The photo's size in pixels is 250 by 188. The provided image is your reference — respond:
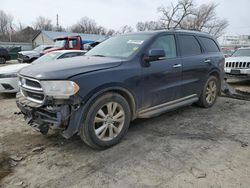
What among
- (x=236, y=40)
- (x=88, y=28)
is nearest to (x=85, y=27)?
(x=88, y=28)

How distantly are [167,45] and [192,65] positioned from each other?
0.75 m

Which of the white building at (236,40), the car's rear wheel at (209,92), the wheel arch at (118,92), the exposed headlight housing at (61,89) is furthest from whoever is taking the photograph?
the white building at (236,40)

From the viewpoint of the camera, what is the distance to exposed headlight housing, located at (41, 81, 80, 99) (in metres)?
2.67

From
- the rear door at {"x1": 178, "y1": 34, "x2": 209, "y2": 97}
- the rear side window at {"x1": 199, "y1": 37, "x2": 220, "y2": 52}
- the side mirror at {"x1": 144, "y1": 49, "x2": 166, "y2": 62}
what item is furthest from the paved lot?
the rear side window at {"x1": 199, "y1": 37, "x2": 220, "y2": 52}

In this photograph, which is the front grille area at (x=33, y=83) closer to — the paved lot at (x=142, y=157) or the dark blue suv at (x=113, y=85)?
the dark blue suv at (x=113, y=85)

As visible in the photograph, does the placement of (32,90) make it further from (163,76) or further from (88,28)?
(88,28)

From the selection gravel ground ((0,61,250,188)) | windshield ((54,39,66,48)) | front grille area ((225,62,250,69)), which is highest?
windshield ((54,39,66,48))

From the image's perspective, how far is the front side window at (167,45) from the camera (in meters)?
3.77

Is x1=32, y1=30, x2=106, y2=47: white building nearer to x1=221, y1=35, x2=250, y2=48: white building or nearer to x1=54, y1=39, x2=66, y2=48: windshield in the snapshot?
x1=54, y1=39, x2=66, y2=48: windshield

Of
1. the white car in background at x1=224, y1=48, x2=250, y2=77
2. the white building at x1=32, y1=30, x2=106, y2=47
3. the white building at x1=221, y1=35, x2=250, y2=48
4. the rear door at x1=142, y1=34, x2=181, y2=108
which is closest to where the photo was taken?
the rear door at x1=142, y1=34, x2=181, y2=108

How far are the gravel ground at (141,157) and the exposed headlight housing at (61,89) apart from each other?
0.91 metres

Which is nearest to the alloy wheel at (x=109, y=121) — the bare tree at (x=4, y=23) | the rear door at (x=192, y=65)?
the rear door at (x=192, y=65)

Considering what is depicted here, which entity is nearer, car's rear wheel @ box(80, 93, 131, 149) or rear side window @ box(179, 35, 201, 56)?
car's rear wheel @ box(80, 93, 131, 149)

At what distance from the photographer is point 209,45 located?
5086 millimetres
